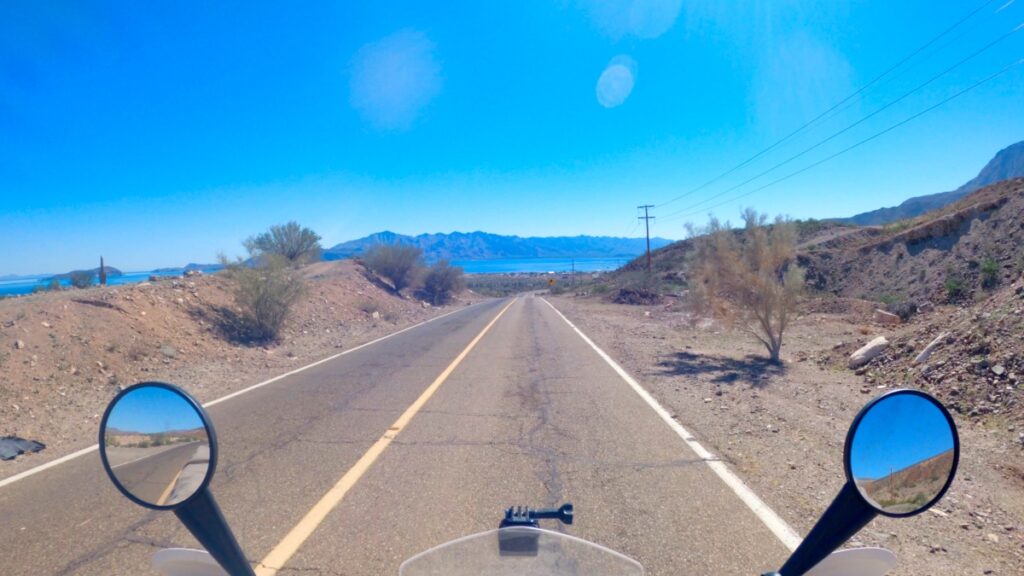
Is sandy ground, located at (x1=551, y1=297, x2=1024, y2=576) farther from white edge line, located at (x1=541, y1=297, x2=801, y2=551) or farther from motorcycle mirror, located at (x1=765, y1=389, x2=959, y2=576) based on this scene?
motorcycle mirror, located at (x1=765, y1=389, x2=959, y2=576)

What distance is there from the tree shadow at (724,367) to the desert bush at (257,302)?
12.0 m

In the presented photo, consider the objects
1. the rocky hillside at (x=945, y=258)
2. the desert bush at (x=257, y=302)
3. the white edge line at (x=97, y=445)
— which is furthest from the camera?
the desert bush at (x=257, y=302)

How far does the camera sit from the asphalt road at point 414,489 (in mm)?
4504

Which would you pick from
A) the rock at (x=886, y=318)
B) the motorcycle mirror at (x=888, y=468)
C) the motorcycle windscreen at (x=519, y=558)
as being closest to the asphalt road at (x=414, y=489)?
the motorcycle windscreen at (x=519, y=558)

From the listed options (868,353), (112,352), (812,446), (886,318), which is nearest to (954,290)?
(886,318)


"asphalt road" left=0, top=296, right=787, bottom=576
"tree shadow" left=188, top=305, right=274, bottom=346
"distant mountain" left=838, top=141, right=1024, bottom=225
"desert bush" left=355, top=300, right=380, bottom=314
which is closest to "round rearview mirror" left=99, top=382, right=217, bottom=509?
"asphalt road" left=0, top=296, right=787, bottom=576

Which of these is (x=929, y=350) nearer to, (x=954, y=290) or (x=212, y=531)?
(x=954, y=290)

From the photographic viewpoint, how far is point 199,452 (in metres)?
3.05

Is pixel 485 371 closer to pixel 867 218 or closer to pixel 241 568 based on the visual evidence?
pixel 241 568

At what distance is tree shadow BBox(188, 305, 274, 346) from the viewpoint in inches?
726

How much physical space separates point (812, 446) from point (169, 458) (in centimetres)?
659

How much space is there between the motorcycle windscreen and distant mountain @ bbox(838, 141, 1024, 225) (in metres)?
75.4

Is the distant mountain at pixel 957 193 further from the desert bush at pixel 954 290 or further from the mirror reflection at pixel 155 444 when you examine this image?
the mirror reflection at pixel 155 444

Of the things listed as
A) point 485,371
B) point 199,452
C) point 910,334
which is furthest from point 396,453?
point 910,334
